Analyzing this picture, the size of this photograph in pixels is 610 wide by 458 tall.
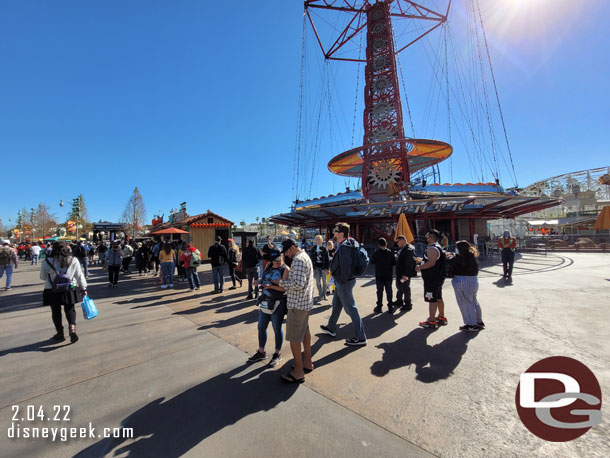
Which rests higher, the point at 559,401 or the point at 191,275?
the point at 191,275

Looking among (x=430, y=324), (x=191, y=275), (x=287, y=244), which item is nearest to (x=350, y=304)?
(x=287, y=244)

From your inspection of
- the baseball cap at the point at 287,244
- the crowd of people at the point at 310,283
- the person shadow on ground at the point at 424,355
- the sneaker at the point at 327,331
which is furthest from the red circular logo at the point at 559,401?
the baseball cap at the point at 287,244

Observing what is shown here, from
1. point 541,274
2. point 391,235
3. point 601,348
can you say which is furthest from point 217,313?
point 391,235

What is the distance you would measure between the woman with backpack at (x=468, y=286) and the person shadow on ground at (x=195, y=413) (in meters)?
3.43

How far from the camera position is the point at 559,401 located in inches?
92.7

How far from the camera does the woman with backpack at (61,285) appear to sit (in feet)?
13.8

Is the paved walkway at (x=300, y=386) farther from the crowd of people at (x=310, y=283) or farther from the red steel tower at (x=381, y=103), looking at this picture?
the red steel tower at (x=381, y=103)

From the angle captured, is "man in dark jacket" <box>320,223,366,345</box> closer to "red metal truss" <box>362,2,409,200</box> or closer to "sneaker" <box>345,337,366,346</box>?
"sneaker" <box>345,337,366,346</box>

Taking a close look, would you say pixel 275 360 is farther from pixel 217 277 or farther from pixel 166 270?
pixel 166 270

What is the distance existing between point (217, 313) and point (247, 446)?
412 centimetres

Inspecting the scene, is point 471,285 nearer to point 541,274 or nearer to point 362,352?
point 362,352

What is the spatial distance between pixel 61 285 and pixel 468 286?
7.12 meters

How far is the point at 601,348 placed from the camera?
354 centimetres

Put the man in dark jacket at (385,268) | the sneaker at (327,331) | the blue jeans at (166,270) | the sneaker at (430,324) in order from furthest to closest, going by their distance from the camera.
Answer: the blue jeans at (166,270) → the man in dark jacket at (385,268) → the sneaker at (430,324) → the sneaker at (327,331)
